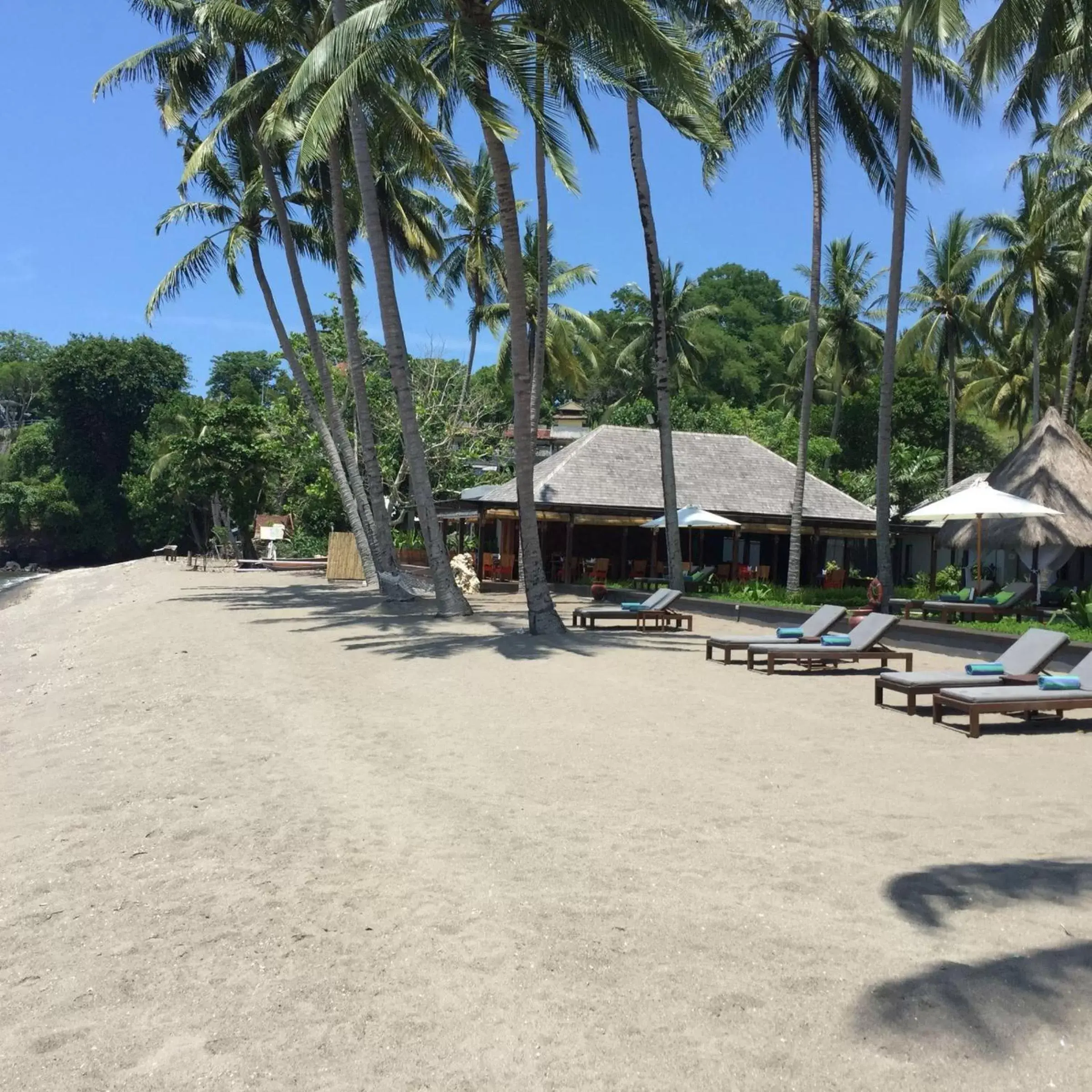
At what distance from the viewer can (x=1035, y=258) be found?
94.4 feet

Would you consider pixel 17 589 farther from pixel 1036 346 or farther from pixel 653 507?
pixel 1036 346

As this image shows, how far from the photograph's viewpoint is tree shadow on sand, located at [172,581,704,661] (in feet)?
44.3

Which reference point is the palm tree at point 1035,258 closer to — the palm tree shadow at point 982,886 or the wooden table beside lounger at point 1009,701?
the wooden table beside lounger at point 1009,701

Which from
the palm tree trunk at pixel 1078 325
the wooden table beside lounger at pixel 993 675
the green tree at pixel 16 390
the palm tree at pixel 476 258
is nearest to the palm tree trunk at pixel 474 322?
the palm tree at pixel 476 258

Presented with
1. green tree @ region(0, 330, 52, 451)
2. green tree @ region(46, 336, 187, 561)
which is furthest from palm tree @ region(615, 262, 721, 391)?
green tree @ region(0, 330, 52, 451)

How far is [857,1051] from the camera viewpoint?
3262 millimetres

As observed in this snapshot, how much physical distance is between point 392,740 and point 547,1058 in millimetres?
4678

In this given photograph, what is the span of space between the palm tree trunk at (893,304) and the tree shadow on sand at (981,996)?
13.5 metres

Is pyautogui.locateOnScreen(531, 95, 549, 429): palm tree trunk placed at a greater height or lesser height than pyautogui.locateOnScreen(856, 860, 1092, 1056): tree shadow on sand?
greater

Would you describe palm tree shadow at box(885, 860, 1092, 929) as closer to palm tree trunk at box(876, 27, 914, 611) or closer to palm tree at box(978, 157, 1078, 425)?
palm tree trunk at box(876, 27, 914, 611)

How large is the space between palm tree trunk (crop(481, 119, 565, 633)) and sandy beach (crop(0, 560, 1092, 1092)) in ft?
19.7

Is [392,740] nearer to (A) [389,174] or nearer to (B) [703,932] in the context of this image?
(B) [703,932]

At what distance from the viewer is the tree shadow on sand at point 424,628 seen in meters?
13.5

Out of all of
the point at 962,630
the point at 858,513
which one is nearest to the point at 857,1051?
the point at 962,630
